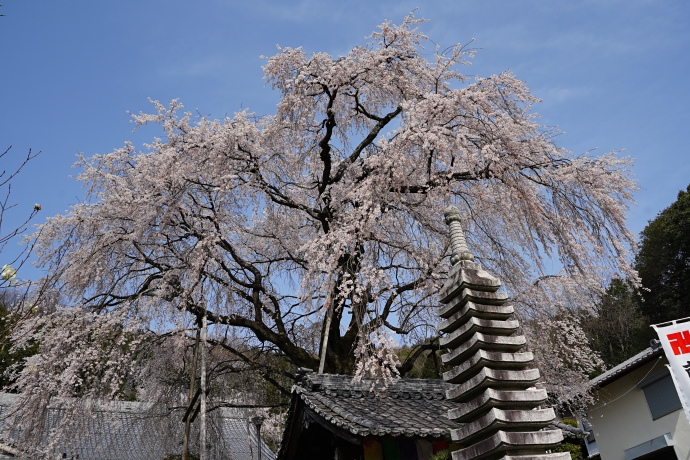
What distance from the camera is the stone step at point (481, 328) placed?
5.55m

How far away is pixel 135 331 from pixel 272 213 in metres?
4.34

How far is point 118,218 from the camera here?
41.3 ft

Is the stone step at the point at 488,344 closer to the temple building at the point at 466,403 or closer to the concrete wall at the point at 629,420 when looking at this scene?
the temple building at the point at 466,403

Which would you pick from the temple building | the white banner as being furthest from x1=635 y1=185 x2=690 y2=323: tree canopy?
the temple building

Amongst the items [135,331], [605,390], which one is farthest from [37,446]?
[605,390]

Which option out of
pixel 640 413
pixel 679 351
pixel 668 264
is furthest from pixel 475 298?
pixel 668 264

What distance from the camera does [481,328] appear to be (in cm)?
555

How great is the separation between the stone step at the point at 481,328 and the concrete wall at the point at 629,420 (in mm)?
10346

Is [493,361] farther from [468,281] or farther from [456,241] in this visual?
[456,241]

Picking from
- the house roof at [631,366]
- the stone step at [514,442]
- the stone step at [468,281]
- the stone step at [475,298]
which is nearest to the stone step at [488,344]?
the stone step at [475,298]

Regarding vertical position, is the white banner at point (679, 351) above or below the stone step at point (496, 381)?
above

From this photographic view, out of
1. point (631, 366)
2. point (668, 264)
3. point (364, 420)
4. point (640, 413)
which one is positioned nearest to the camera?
point (364, 420)

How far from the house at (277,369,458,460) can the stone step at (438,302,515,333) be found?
192 centimetres

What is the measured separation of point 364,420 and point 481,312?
2.29m
